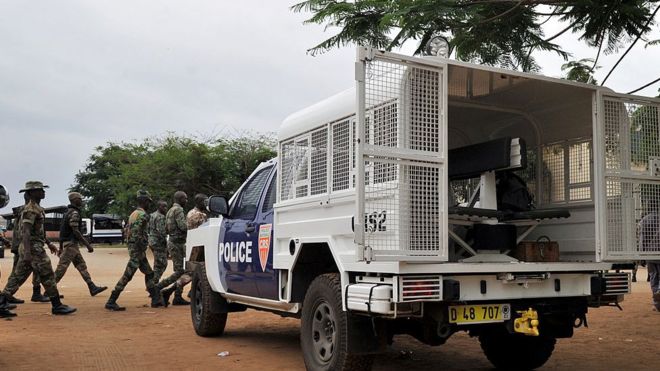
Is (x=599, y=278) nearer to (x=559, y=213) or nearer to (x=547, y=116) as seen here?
(x=559, y=213)

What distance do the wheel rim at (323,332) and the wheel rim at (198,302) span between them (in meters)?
3.31

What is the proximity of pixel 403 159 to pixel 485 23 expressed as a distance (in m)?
2.36

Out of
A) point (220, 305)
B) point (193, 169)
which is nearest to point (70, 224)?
point (220, 305)

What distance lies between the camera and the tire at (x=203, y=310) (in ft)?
28.3

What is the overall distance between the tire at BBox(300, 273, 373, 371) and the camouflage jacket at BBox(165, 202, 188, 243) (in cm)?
654

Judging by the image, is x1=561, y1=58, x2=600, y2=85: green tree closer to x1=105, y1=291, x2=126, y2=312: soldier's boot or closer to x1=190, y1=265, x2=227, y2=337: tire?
x1=190, y1=265, x2=227, y2=337: tire

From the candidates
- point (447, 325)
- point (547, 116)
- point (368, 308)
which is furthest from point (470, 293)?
point (547, 116)

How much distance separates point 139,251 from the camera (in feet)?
39.5

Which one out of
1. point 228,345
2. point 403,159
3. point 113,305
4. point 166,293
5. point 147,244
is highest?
point 403,159

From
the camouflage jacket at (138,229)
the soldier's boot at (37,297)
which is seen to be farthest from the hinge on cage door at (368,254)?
the soldier's boot at (37,297)

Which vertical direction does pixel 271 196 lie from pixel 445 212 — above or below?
above

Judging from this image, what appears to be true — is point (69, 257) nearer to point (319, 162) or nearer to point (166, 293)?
point (166, 293)

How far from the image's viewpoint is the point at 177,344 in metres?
8.26

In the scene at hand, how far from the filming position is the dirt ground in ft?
23.1
